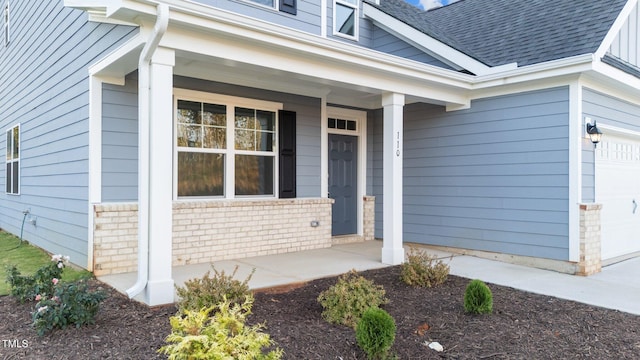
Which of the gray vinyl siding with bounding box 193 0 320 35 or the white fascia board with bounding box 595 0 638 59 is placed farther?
the gray vinyl siding with bounding box 193 0 320 35

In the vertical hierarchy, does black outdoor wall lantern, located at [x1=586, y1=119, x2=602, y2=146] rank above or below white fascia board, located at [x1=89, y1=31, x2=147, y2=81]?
below

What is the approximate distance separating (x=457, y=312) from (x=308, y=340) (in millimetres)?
1534

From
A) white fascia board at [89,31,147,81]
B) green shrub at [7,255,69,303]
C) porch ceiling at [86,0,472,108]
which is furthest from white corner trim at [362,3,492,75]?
green shrub at [7,255,69,303]

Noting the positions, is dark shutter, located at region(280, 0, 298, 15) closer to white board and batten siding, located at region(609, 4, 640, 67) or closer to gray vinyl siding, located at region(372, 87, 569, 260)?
gray vinyl siding, located at region(372, 87, 569, 260)

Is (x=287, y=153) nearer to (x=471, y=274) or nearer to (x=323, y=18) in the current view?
(x=323, y=18)

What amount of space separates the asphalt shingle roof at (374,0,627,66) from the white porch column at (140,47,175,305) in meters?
4.85

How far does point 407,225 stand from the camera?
7703 mm

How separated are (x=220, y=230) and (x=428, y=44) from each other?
184 inches

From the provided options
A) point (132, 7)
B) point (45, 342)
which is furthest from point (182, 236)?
point (132, 7)

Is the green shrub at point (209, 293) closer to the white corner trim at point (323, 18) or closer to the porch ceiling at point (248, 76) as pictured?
the porch ceiling at point (248, 76)

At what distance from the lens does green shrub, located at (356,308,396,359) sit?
2844mm

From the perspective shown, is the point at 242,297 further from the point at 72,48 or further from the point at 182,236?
the point at 72,48

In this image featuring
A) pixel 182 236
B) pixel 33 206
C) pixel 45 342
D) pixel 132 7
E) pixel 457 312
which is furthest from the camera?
pixel 33 206

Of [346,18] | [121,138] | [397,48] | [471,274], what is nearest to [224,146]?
[121,138]
